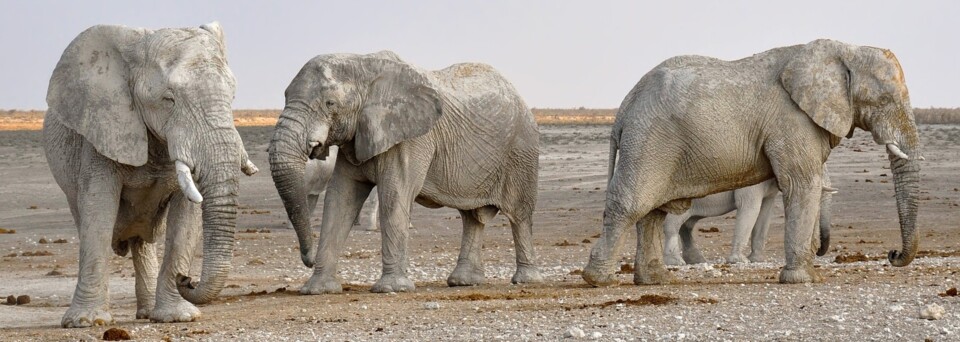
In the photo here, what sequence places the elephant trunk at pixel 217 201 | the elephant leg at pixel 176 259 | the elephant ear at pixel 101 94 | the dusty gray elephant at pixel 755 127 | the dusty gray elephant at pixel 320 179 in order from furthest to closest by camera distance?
1. the dusty gray elephant at pixel 320 179
2. the dusty gray elephant at pixel 755 127
3. the elephant leg at pixel 176 259
4. the elephant ear at pixel 101 94
5. the elephant trunk at pixel 217 201

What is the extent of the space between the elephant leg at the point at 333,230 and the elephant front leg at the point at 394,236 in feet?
0.96

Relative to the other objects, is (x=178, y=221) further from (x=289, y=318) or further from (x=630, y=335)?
(x=630, y=335)

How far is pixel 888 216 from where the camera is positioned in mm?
25797

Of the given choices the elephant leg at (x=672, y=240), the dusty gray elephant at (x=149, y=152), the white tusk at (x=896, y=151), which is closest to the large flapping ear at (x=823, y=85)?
the white tusk at (x=896, y=151)

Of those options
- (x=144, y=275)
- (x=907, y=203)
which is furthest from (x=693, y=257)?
(x=144, y=275)

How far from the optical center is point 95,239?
12.2 meters

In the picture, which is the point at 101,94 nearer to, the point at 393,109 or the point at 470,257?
the point at 393,109

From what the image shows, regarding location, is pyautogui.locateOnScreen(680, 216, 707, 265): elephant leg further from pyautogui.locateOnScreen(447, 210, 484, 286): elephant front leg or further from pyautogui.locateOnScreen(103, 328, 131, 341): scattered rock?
pyautogui.locateOnScreen(103, 328, 131, 341): scattered rock

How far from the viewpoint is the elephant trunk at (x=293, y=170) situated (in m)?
14.5

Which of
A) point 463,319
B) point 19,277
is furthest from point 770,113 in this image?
point 19,277

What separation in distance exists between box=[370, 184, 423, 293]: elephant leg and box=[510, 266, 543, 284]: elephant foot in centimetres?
156

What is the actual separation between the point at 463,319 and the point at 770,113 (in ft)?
12.8

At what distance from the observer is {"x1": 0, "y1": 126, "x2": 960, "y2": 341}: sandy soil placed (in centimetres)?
1167

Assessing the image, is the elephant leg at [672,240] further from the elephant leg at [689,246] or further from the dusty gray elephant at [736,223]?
the elephant leg at [689,246]
